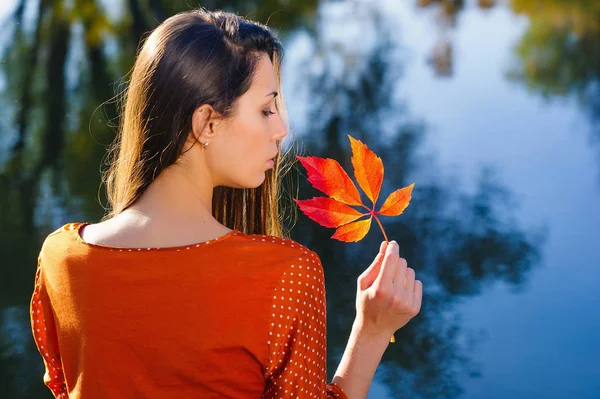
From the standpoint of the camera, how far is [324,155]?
4.01 m

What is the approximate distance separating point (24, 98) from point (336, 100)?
1851 millimetres

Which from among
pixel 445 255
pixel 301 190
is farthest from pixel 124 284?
pixel 301 190

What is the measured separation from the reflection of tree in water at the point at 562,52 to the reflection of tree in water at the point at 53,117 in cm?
157

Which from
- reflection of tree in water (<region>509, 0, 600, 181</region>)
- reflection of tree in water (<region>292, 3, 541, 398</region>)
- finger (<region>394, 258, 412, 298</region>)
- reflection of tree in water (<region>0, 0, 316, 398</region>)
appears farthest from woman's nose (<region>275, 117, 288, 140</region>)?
reflection of tree in water (<region>509, 0, 600, 181</region>)

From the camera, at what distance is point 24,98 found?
493 cm

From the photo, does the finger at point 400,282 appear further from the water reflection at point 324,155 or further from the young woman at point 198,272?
the water reflection at point 324,155

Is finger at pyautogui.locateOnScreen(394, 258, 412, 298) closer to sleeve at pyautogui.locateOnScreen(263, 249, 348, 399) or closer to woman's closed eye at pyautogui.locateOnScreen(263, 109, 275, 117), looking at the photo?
sleeve at pyautogui.locateOnScreen(263, 249, 348, 399)

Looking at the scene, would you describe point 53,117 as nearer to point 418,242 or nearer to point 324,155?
point 324,155

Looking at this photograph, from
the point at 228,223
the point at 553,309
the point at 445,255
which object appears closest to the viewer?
the point at 228,223

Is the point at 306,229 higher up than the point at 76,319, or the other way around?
the point at 306,229

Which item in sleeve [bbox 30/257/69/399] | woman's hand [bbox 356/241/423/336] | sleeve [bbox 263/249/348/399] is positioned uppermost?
woman's hand [bbox 356/241/423/336]

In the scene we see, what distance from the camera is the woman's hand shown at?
1.05 meters

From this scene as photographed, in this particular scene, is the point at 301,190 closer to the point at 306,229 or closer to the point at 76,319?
the point at 306,229

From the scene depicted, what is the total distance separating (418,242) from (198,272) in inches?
98.0
